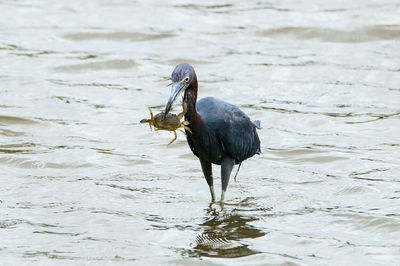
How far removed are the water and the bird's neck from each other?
3.02 feet

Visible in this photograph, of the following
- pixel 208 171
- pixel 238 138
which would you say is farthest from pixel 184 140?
pixel 238 138

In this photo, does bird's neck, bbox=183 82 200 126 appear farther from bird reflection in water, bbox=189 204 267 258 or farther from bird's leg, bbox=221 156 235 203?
bird reflection in water, bbox=189 204 267 258

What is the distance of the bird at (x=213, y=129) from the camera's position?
728cm

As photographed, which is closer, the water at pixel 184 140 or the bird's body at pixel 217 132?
the water at pixel 184 140

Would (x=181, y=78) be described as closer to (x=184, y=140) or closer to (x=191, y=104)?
(x=191, y=104)

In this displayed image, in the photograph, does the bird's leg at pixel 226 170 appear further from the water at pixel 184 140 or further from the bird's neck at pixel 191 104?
the bird's neck at pixel 191 104

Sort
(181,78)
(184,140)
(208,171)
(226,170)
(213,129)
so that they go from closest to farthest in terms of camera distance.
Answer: (181,78) → (213,129) → (226,170) → (208,171) → (184,140)

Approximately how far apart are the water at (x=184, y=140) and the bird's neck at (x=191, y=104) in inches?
36.3

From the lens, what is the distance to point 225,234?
24.0ft

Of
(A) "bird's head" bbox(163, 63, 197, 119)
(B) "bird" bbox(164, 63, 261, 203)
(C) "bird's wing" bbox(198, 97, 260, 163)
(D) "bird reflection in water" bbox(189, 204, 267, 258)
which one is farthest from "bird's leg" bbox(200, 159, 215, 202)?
(A) "bird's head" bbox(163, 63, 197, 119)

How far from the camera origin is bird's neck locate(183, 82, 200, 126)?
7.29m

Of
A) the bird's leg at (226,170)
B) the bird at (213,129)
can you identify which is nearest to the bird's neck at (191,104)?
the bird at (213,129)

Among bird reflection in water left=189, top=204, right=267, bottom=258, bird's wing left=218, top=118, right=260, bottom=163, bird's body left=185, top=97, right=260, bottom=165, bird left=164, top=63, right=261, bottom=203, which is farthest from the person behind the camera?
bird's wing left=218, top=118, right=260, bottom=163

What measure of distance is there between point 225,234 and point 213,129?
97 centimetres
